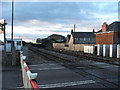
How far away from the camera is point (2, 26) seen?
12781mm

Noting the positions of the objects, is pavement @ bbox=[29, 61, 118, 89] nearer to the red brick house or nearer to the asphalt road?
the asphalt road

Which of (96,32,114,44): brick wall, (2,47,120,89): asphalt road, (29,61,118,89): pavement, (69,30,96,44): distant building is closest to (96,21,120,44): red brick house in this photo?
(96,32,114,44): brick wall

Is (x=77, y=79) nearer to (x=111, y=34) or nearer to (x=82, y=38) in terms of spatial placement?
(x=111, y=34)

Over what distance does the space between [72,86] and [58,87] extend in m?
0.62

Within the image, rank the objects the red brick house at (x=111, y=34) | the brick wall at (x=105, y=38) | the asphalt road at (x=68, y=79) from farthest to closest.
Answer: the brick wall at (x=105, y=38) → the red brick house at (x=111, y=34) → the asphalt road at (x=68, y=79)

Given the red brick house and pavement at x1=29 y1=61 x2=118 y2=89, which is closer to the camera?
pavement at x1=29 y1=61 x2=118 y2=89

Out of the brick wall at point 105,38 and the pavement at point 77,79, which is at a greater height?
the brick wall at point 105,38

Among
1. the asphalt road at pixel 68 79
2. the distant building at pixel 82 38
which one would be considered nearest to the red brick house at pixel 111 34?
the asphalt road at pixel 68 79

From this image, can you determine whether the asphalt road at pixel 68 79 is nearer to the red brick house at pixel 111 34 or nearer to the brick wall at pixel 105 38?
the red brick house at pixel 111 34

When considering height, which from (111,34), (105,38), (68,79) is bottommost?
(68,79)

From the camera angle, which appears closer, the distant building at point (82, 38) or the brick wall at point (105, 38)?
the brick wall at point (105, 38)

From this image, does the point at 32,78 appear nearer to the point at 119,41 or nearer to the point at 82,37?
the point at 119,41

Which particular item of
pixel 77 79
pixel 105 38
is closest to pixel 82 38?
pixel 105 38

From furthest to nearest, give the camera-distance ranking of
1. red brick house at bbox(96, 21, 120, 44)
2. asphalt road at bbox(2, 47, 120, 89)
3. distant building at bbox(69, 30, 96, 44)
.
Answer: distant building at bbox(69, 30, 96, 44) < red brick house at bbox(96, 21, 120, 44) < asphalt road at bbox(2, 47, 120, 89)
